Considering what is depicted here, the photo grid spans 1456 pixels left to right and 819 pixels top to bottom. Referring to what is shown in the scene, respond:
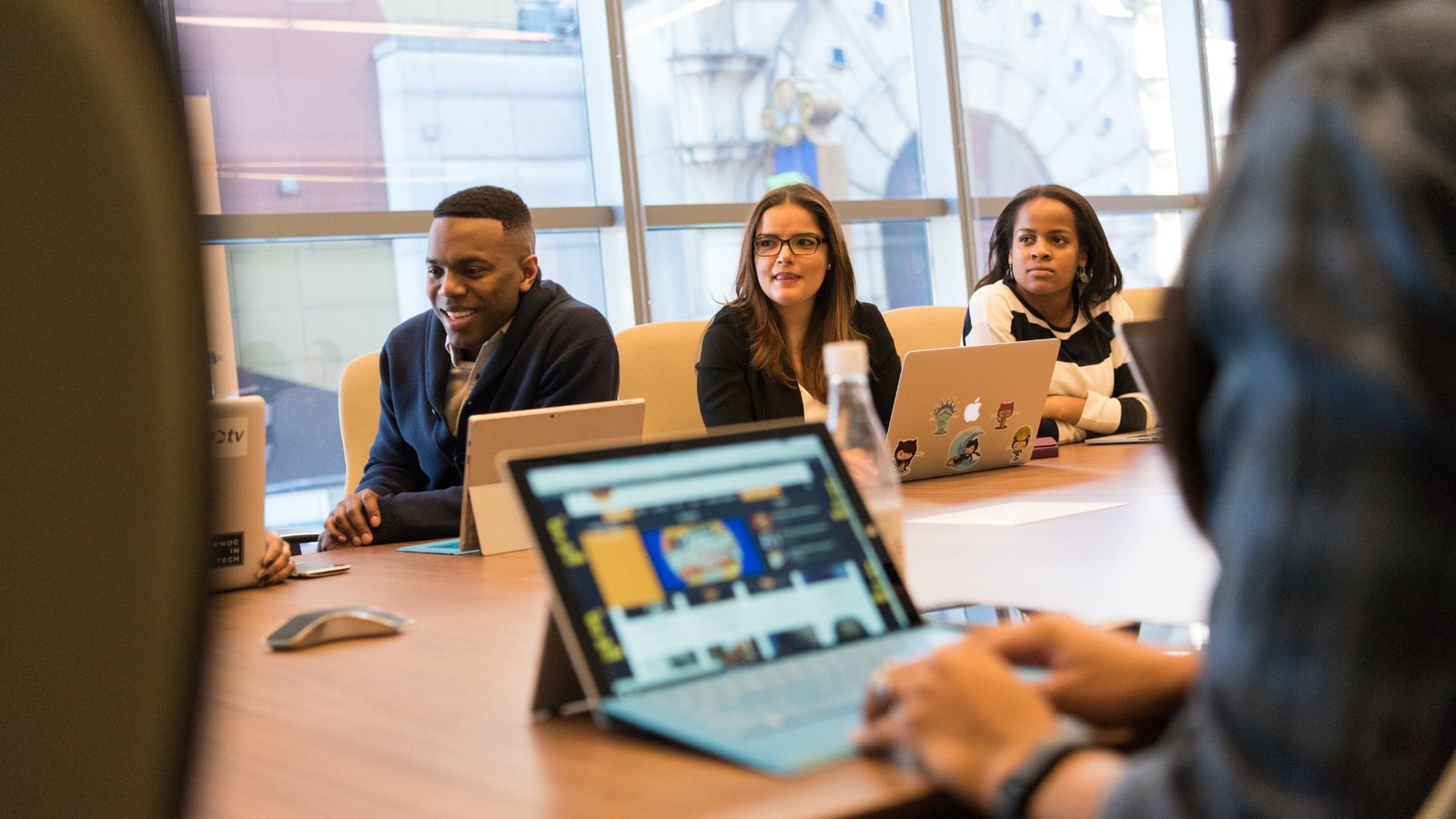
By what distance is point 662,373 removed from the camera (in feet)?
→ 10.8

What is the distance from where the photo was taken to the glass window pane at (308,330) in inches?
175

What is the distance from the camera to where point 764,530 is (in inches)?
37.5

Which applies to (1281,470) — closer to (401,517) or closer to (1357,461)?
(1357,461)

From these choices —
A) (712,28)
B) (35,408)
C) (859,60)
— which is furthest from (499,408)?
(859,60)

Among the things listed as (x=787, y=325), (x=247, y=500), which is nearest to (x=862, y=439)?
(x=247, y=500)

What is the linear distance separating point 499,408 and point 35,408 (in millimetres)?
2691

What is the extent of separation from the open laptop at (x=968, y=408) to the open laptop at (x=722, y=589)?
1299 mm

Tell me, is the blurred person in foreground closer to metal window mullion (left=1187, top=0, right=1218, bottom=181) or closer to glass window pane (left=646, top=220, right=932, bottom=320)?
glass window pane (left=646, top=220, right=932, bottom=320)

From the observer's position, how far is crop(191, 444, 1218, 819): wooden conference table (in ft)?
2.38

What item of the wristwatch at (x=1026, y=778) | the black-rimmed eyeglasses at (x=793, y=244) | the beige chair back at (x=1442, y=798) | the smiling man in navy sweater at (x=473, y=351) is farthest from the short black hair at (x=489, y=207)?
the beige chair back at (x=1442, y=798)

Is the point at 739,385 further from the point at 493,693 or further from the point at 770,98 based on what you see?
the point at 770,98

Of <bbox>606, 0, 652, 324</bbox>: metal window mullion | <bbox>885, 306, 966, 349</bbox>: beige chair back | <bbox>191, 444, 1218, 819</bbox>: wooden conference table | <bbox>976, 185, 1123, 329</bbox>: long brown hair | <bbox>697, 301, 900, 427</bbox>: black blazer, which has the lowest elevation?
<bbox>191, 444, 1218, 819</bbox>: wooden conference table

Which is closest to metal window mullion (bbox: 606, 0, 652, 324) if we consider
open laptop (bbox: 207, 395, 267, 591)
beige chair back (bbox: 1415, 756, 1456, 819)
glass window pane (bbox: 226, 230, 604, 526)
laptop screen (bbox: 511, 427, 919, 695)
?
glass window pane (bbox: 226, 230, 604, 526)

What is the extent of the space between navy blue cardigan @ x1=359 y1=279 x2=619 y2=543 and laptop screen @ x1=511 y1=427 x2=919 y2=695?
1806 millimetres
